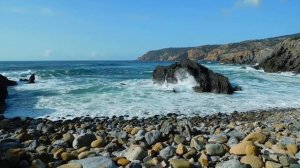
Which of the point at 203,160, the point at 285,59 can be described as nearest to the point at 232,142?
the point at 203,160

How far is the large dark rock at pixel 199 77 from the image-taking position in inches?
1073

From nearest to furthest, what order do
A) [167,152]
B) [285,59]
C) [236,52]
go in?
[167,152] < [285,59] < [236,52]

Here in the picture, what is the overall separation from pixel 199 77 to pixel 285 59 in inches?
1484

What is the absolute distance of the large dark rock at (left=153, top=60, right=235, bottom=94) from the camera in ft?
89.4

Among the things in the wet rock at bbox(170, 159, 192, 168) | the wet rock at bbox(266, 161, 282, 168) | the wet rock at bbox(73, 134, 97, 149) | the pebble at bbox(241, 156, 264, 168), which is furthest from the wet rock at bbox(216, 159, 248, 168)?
the wet rock at bbox(73, 134, 97, 149)

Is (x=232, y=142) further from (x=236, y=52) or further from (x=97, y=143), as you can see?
(x=236, y=52)

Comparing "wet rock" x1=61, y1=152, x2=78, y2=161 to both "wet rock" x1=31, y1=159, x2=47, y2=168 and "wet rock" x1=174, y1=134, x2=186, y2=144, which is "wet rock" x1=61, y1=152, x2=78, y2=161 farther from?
"wet rock" x1=174, y1=134, x2=186, y2=144

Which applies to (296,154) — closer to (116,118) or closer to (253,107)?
(116,118)

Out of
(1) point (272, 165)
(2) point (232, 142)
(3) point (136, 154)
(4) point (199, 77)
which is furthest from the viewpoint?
(4) point (199, 77)

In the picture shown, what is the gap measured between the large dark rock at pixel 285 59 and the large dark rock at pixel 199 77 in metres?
30.9

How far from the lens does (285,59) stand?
62250 mm

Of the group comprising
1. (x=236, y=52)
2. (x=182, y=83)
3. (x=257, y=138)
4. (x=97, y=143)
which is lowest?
(x=236, y=52)

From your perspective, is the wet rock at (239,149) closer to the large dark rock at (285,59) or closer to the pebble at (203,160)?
the pebble at (203,160)

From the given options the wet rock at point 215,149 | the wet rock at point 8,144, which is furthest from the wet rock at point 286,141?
the wet rock at point 8,144
